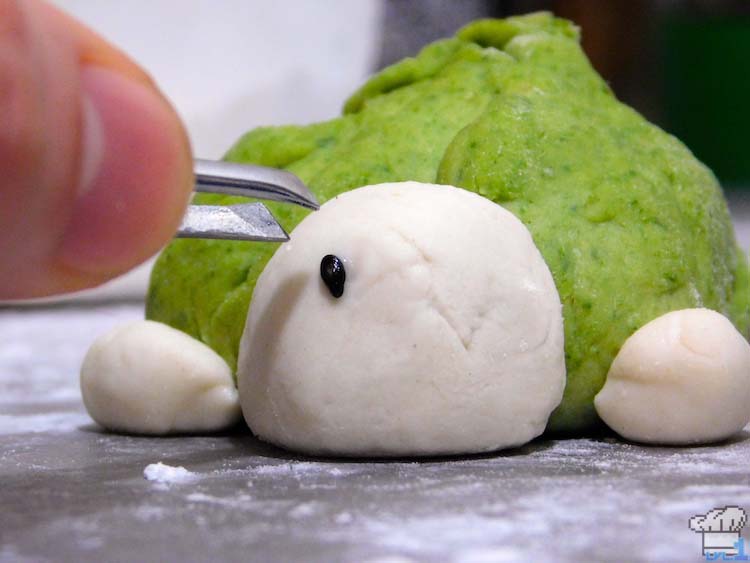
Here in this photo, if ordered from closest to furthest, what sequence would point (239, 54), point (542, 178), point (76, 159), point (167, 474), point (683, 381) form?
point (76, 159) < point (167, 474) < point (683, 381) < point (542, 178) < point (239, 54)

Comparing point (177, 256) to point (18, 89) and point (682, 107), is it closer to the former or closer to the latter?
point (18, 89)

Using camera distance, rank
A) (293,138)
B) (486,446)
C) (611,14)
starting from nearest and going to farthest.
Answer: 1. (486,446)
2. (293,138)
3. (611,14)

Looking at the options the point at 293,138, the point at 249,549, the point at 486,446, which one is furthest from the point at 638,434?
the point at 293,138

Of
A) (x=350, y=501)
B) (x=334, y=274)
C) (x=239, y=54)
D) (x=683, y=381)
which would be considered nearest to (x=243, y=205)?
(x=334, y=274)

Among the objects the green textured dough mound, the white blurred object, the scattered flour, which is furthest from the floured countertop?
the white blurred object

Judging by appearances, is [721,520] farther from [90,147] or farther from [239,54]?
[239,54]

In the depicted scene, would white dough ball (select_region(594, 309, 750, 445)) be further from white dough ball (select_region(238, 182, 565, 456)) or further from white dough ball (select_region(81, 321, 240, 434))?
white dough ball (select_region(81, 321, 240, 434))
